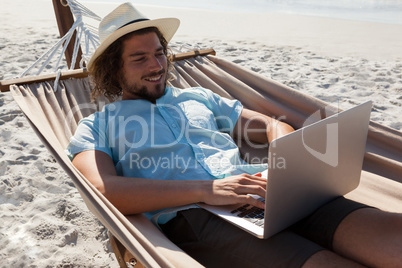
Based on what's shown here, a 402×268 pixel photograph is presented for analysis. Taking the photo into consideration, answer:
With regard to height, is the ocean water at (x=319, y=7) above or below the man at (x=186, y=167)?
below

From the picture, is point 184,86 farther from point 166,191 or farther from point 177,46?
point 166,191

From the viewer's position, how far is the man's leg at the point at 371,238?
1020mm

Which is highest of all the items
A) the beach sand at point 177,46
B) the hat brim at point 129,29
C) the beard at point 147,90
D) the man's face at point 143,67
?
the hat brim at point 129,29

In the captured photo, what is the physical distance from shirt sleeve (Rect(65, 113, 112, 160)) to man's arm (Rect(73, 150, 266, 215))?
0.48 feet

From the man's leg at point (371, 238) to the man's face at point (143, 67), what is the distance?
0.87 meters

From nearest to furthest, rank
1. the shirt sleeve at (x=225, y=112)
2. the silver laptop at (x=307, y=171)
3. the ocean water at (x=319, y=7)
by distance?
1. the silver laptop at (x=307, y=171)
2. the shirt sleeve at (x=225, y=112)
3. the ocean water at (x=319, y=7)

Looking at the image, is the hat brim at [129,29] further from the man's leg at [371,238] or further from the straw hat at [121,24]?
the man's leg at [371,238]

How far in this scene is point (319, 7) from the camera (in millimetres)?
9273

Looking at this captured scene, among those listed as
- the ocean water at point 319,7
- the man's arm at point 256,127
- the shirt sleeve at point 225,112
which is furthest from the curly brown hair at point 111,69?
the ocean water at point 319,7

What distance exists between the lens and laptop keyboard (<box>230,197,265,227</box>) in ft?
3.70

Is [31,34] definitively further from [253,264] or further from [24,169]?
[253,264]

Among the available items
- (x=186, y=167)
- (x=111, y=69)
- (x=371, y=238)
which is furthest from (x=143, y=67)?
(x=371, y=238)

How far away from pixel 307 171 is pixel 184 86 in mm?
1243

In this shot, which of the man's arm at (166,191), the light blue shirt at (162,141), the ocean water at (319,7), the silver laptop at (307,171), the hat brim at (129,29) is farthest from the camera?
the ocean water at (319,7)
